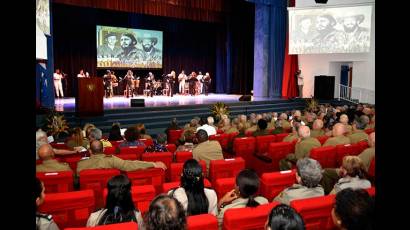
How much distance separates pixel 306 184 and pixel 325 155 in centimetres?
186

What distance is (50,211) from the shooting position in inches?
108

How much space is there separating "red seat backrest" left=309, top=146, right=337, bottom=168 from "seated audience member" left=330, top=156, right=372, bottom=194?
1.34m

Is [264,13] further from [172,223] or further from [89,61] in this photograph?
[172,223]

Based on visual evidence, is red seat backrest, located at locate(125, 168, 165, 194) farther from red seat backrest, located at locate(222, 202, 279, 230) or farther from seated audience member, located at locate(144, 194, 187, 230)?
seated audience member, located at locate(144, 194, 187, 230)

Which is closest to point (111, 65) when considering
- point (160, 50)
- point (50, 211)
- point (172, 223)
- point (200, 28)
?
point (160, 50)

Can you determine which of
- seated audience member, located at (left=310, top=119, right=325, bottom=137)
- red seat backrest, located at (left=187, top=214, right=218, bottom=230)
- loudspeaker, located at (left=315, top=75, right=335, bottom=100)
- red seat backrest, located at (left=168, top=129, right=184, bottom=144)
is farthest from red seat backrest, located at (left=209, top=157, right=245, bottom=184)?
loudspeaker, located at (left=315, top=75, right=335, bottom=100)

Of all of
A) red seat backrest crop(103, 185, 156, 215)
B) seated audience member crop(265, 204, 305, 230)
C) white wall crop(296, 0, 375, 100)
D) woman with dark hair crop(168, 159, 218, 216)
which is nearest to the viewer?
seated audience member crop(265, 204, 305, 230)

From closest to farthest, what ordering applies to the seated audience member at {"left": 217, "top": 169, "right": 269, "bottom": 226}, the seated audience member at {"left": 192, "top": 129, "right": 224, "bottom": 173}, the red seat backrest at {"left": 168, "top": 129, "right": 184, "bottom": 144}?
1. the seated audience member at {"left": 217, "top": 169, "right": 269, "bottom": 226}
2. the seated audience member at {"left": 192, "top": 129, "right": 224, "bottom": 173}
3. the red seat backrest at {"left": 168, "top": 129, "right": 184, "bottom": 144}

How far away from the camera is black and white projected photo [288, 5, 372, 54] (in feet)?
44.9

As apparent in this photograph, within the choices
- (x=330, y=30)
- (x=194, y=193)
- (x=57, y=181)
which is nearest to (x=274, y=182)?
(x=194, y=193)

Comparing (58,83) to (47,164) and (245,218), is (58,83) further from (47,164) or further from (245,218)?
(245,218)

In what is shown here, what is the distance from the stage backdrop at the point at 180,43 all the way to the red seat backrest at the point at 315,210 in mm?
13850

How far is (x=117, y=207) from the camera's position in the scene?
233cm
